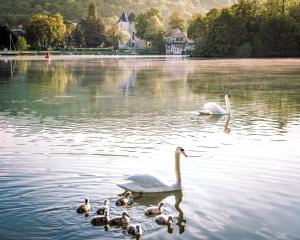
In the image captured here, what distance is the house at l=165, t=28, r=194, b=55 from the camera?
16702 cm

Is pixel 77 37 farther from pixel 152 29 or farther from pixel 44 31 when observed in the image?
pixel 44 31

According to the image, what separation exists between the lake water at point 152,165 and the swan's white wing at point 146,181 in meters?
0.25

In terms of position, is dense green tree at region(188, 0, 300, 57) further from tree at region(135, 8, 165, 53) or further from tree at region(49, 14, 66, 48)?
tree at region(135, 8, 165, 53)

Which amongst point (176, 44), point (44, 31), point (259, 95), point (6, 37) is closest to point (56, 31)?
point (44, 31)

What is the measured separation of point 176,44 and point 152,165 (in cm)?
16026

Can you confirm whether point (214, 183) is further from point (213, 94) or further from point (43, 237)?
point (213, 94)

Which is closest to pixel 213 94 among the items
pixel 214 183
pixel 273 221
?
pixel 214 183

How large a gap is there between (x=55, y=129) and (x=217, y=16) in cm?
10891

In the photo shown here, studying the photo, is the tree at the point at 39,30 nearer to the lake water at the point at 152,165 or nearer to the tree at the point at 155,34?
the tree at the point at 155,34

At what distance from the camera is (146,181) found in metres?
10.7

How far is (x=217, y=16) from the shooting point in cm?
12331

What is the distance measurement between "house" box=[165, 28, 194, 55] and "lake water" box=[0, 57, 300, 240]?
142019 millimetres

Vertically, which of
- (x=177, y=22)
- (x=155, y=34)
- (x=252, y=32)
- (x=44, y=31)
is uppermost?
(x=177, y=22)

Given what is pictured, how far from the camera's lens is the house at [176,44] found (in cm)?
16702
